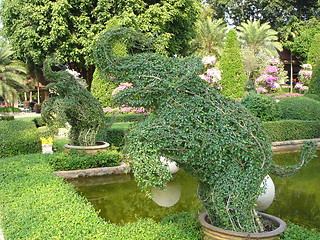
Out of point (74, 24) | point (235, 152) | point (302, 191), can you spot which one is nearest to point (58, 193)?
point (235, 152)

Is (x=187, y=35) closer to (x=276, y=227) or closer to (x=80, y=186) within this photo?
(x=80, y=186)

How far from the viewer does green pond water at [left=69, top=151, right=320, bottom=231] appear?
20.1ft

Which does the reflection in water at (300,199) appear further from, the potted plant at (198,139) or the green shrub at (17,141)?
the green shrub at (17,141)

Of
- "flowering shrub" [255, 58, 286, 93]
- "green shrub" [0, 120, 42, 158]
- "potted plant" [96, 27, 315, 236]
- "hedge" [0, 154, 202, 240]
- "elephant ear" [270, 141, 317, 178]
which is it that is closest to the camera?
"potted plant" [96, 27, 315, 236]

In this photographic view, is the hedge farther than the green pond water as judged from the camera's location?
No

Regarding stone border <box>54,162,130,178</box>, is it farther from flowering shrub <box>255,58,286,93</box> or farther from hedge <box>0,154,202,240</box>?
flowering shrub <box>255,58,286,93</box>

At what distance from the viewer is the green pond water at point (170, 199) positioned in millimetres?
6129

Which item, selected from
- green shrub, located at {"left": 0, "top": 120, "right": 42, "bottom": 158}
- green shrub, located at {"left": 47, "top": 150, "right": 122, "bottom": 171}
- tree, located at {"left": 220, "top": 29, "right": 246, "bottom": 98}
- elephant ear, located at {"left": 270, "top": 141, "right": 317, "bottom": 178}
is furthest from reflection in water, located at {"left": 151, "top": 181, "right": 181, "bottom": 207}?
tree, located at {"left": 220, "top": 29, "right": 246, "bottom": 98}

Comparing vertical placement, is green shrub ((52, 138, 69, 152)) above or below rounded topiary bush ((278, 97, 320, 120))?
below

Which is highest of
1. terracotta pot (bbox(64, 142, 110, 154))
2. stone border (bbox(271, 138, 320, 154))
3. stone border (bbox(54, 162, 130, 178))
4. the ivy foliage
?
the ivy foliage

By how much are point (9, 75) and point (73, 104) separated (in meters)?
21.9

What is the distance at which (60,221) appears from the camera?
4602 millimetres

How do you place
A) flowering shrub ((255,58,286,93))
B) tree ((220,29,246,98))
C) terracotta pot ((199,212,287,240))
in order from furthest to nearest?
flowering shrub ((255,58,286,93)) < tree ((220,29,246,98)) < terracotta pot ((199,212,287,240))

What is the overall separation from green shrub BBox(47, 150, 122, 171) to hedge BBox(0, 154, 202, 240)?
2100 mm
